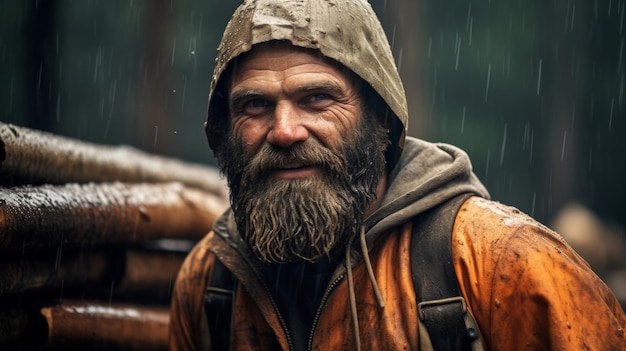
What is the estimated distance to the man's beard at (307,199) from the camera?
2775 mm

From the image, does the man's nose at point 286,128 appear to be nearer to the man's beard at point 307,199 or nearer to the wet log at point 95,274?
the man's beard at point 307,199

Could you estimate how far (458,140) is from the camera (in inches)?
606

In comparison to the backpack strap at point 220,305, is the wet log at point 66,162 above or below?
above

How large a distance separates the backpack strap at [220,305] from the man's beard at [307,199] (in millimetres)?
264

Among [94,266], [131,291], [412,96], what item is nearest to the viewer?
[94,266]

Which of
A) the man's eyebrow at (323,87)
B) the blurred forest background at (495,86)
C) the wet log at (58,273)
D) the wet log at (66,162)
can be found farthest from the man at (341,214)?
the blurred forest background at (495,86)

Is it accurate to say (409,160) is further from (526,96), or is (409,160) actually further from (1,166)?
(526,96)

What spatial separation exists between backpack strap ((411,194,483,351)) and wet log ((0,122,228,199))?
4.19 ft

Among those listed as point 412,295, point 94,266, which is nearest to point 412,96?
point 94,266

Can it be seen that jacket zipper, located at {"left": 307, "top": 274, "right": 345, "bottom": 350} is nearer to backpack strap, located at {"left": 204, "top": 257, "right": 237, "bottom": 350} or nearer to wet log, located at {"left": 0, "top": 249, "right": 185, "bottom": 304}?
backpack strap, located at {"left": 204, "top": 257, "right": 237, "bottom": 350}

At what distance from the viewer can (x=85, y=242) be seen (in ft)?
11.3

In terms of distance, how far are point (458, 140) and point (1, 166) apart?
1331 centimetres

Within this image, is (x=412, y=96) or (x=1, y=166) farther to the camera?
(x=412, y=96)

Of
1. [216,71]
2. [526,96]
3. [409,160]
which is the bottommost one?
[409,160]
